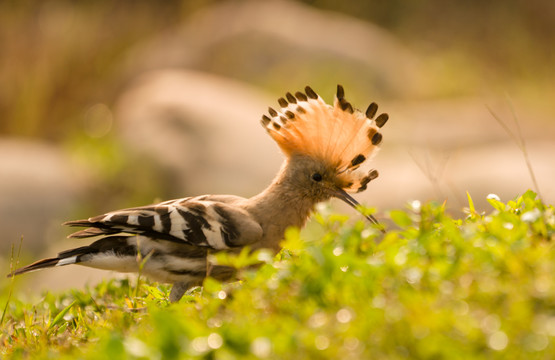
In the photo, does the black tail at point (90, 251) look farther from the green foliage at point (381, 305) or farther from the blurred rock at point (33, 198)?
the blurred rock at point (33, 198)

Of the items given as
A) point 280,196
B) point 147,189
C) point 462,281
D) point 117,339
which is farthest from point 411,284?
point 147,189

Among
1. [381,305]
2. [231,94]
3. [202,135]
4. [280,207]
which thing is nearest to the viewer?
[381,305]

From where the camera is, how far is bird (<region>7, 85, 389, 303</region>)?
340 cm

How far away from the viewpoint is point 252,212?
12.0ft

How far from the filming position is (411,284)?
226cm

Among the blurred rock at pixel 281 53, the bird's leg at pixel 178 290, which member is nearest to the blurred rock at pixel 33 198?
the blurred rock at pixel 281 53

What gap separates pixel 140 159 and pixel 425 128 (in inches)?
151

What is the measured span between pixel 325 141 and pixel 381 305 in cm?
181

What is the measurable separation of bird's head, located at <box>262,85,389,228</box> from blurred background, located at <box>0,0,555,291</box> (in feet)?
6.55

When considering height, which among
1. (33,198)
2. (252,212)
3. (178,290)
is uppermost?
(252,212)

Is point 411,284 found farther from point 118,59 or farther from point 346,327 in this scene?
point 118,59

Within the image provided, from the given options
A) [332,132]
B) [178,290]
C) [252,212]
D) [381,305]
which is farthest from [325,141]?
[381,305]

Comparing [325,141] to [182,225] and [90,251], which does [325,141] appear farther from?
[90,251]

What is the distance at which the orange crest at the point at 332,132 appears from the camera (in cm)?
368
